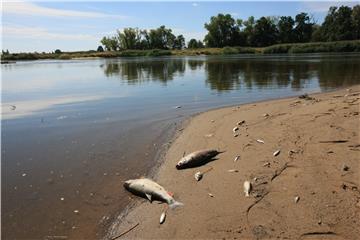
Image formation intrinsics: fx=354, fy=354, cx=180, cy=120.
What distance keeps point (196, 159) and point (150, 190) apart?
1621 mm

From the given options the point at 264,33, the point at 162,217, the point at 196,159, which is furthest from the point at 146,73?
the point at 264,33

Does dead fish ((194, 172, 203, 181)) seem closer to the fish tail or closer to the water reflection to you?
the fish tail

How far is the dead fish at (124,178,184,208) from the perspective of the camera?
612 cm

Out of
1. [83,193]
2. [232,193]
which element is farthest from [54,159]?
[232,193]

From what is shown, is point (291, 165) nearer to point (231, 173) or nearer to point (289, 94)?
point (231, 173)

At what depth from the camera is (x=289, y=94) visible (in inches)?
709

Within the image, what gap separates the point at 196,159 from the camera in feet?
25.4

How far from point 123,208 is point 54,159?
3371 mm

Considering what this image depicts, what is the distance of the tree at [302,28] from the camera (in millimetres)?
128500

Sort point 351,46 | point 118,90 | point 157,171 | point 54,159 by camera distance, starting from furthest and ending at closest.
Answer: point 351,46 < point 118,90 < point 54,159 < point 157,171

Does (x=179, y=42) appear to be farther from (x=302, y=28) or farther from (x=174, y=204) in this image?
(x=174, y=204)

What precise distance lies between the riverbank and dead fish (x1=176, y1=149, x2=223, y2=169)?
0.18m

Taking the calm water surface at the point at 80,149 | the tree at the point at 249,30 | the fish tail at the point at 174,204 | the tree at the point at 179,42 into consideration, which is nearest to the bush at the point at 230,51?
the tree at the point at 249,30

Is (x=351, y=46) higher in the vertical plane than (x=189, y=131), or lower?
higher
